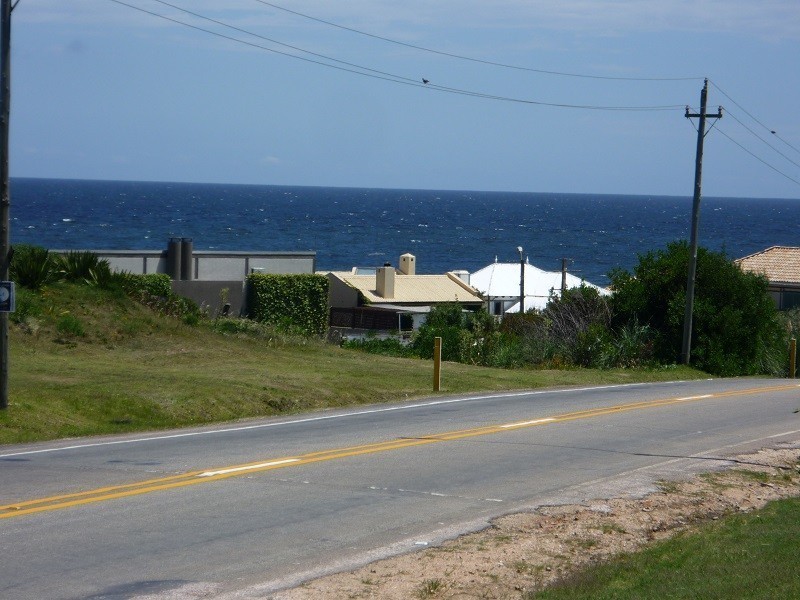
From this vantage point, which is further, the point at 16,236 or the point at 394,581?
the point at 16,236

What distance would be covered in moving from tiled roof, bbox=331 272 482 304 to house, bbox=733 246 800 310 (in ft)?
45.1

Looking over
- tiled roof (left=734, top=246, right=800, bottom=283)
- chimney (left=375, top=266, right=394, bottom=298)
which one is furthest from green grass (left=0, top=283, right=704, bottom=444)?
tiled roof (left=734, top=246, right=800, bottom=283)

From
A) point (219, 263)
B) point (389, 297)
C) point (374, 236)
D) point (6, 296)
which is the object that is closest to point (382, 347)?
point (219, 263)

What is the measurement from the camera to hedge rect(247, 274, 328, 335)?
115 feet

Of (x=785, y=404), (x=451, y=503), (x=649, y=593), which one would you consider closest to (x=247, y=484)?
(x=451, y=503)

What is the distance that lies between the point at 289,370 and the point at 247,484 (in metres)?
11.9

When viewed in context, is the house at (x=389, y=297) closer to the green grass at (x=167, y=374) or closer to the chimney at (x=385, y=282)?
the chimney at (x=385, y=282)

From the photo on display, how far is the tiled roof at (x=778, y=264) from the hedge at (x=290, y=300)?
27.7 metres

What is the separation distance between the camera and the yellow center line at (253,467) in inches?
408

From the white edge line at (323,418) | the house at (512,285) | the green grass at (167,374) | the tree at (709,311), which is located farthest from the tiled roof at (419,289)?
the white edge line at (323,418)

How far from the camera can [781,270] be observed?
187 ft

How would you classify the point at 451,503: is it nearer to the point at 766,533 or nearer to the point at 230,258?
the point at 766,533

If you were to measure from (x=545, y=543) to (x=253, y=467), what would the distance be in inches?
170

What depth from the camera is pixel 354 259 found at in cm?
11925
